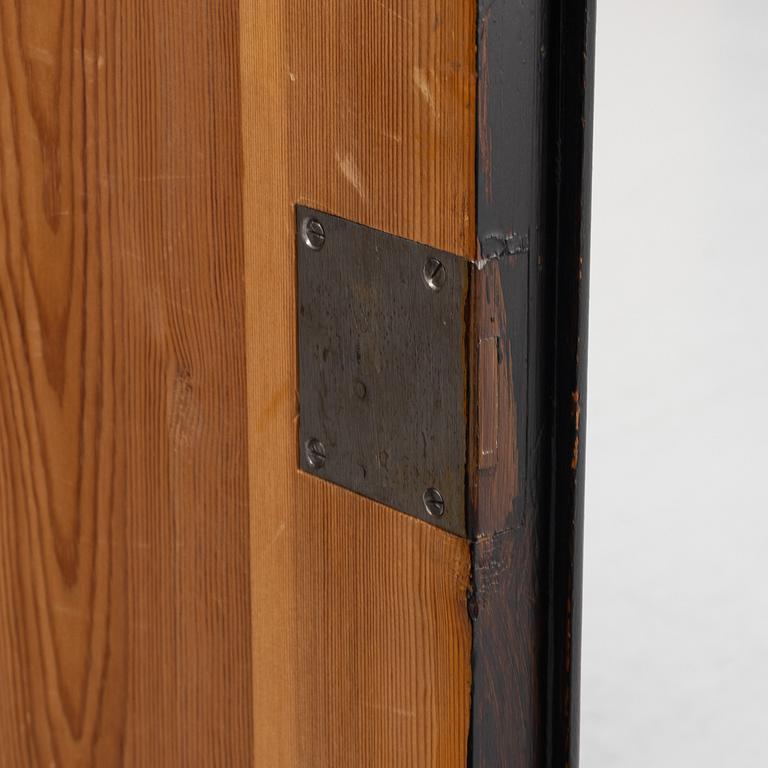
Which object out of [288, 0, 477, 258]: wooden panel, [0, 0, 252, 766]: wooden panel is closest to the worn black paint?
[288, 0, 477, 258]: wooden panel

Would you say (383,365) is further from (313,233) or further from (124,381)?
(124,381)

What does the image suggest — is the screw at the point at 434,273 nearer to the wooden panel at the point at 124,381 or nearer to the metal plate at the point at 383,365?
the metal plate at the point at 383,365

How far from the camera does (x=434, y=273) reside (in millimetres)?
393

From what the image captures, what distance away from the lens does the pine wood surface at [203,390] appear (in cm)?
41

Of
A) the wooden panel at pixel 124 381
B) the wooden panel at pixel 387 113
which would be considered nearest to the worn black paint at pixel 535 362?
the wooden panel at pixel 387 113

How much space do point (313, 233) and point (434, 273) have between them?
0.19 ft

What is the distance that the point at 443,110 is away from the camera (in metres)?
0.38

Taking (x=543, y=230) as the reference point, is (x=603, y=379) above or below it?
below

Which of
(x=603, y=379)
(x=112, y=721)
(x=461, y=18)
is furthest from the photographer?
(x=603, y=379)

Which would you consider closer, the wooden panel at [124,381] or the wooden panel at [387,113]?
the wooden panel at [387,113]

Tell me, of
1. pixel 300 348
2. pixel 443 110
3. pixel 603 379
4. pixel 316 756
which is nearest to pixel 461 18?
pixel 443 110

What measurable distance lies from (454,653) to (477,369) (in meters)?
0.10

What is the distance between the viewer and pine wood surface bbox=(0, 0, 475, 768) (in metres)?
0.41

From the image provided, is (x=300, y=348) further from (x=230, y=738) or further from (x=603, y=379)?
(x=603, y=379)
